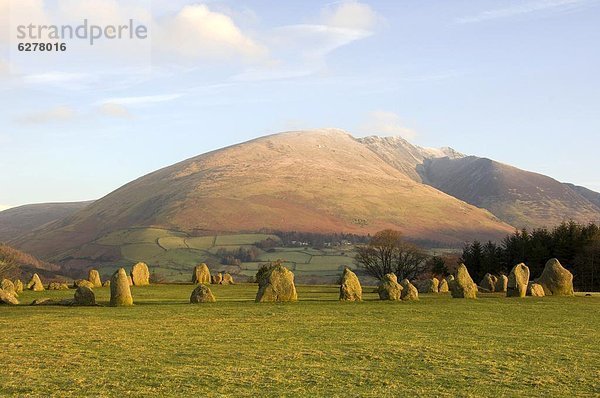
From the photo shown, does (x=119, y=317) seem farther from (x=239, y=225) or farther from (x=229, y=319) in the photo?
(x=239, y=225)

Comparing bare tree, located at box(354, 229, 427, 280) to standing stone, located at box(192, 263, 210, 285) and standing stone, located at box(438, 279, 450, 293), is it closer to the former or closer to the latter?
standing stone, located at box(192, 263, 210, 285)

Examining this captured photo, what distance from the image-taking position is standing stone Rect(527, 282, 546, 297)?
132 feet

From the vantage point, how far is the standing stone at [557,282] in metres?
40.8

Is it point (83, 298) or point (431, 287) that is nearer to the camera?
point (83, 298)

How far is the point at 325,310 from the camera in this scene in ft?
101

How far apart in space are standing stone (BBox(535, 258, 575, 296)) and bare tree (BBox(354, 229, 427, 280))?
39186mm

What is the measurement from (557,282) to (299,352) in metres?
28.6

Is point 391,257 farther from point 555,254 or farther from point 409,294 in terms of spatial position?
point 409,294

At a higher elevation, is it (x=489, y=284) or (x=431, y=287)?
(x=489, y=284)

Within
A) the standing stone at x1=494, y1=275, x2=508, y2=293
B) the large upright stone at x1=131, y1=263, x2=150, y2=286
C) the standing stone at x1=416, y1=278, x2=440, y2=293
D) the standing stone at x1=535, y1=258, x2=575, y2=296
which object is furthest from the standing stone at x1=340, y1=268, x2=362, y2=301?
the large upright stone at x1=131, y1=263, x2=150, y2=286

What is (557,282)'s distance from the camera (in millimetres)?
40812

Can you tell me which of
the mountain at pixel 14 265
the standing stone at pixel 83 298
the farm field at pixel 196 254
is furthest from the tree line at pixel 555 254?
the mountain at pixel 14 265

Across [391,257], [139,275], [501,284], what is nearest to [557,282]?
[501,284]

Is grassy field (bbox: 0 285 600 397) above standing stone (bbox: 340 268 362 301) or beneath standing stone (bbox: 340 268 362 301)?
beneath
